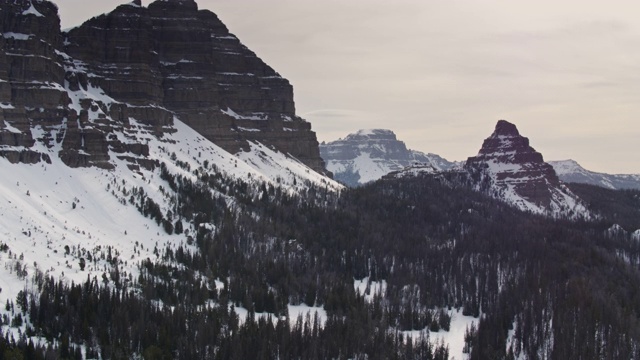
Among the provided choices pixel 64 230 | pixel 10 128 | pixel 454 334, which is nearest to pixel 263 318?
pixel 454 334

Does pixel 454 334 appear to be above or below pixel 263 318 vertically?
below

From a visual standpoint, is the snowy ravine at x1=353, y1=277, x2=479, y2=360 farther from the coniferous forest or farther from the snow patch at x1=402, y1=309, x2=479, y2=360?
the coniferous forest

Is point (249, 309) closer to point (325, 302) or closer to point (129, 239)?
point (325, 302)

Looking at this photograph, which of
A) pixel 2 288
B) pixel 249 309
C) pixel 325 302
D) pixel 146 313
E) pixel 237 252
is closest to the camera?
pixel 2 288

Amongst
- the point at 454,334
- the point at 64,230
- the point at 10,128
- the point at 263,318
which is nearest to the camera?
the point at 263,318

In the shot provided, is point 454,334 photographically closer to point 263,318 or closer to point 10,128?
point 263,318

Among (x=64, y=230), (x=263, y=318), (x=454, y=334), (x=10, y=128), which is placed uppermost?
(x=10, y=128)

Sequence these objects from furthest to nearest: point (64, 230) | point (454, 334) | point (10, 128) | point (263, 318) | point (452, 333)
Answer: point (10, 128)
point (452, 333)
point (454, 334)
point (64, 230)
point (263, 318)

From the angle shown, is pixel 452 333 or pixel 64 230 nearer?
pixel 64 230

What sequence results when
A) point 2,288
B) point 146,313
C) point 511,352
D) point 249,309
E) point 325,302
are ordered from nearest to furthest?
point 2,288, point 146,313, point 511,352, point 249,309, point 325,302

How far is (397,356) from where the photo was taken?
14838 cm

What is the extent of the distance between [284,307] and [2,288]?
199 feet

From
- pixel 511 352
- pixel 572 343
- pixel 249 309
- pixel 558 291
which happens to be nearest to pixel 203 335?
pixel 249 309

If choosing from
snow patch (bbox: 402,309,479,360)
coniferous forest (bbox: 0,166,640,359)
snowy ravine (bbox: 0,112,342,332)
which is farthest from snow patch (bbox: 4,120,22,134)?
snow patch (bbox: 402,309,479,360)
